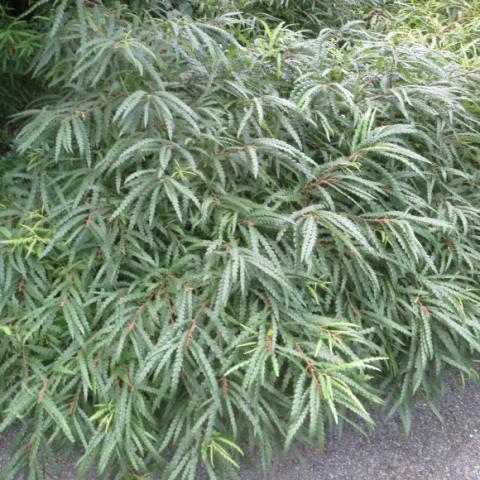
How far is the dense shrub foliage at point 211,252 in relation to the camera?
4.82 feet

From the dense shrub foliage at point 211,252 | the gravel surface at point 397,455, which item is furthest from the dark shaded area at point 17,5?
the gravel surface at point 397,455

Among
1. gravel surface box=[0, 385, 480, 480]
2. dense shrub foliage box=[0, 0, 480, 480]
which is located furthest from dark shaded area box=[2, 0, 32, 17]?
gravel surface box=[0, 385, 480, 480]

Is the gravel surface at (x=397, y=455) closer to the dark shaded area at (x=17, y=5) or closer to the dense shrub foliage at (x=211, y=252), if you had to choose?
the dense shrub foliage at (x=211, y=252)

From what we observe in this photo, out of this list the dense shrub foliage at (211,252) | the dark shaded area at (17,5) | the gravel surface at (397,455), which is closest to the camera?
the dense shrub foliage at (211,252)

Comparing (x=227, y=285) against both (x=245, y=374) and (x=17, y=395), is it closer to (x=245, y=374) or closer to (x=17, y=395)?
(x=245, y=374)

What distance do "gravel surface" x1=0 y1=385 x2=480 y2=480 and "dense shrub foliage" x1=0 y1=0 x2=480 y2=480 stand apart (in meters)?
0.12

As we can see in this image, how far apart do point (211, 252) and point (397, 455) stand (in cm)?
96

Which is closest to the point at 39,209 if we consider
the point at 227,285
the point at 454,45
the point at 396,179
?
the point at 227,285

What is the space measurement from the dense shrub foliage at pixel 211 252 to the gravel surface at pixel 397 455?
12 cm

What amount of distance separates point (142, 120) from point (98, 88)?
215 millimetres

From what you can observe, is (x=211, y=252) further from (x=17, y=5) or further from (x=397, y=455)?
(x=17, y=5)

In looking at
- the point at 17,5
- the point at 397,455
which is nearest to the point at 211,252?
the point at 397,455

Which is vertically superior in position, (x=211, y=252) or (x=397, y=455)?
Answer: (x=211, y=252)

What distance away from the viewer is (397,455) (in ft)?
5.82
